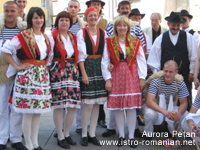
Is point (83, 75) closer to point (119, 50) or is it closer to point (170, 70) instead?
point (119, 50)

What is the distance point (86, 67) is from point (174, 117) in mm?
1468

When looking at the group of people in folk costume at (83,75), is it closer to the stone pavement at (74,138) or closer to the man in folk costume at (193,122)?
the man in folk costume at (193,122)

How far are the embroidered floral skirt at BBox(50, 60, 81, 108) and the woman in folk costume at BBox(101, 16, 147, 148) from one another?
0.49 m

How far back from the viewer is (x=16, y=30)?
3.64 meters

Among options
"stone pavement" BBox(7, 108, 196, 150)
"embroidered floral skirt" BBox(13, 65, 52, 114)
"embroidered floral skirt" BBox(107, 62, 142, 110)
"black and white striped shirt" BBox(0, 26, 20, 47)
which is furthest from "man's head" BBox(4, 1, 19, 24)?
"stone pavement" BBox(7, 108, 196, 150)

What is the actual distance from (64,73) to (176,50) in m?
1.86

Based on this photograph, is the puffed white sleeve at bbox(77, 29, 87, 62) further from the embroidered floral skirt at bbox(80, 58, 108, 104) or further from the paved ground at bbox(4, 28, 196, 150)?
the paved ground at bbox(4, 28, 196, 150)

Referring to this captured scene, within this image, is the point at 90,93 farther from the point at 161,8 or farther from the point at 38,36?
the point at 161,8

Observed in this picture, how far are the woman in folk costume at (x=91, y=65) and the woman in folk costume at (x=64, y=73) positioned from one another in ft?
0.37

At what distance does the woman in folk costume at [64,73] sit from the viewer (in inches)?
139

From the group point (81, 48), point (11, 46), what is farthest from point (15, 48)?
point (81, 48)

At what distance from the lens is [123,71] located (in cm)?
378

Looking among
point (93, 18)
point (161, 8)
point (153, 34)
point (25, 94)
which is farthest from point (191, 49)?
point (161, 8)

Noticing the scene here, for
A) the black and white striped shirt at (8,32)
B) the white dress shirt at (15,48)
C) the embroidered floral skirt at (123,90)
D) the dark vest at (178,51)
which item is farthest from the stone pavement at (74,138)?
the black and white striped shirt at (8,32)
